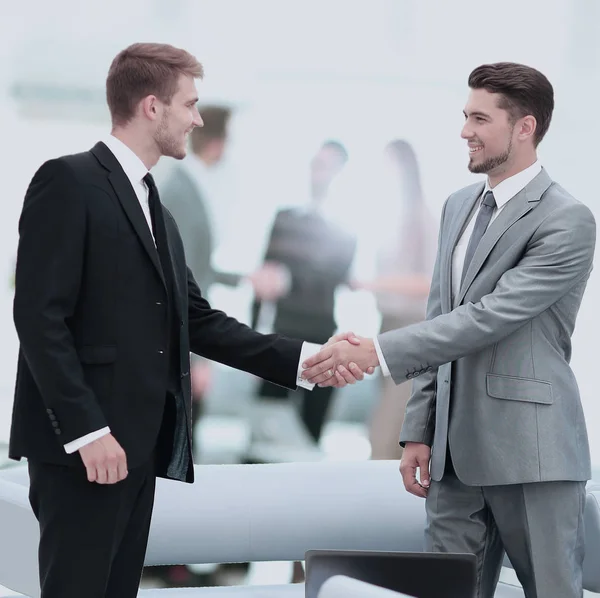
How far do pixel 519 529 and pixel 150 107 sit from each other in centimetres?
116

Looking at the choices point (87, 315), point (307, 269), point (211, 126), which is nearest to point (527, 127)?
point (87, 315)

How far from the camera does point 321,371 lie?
8.18 ft

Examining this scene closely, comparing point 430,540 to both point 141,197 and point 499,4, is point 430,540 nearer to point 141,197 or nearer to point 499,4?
point 141,197

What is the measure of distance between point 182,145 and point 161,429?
59 centimetres

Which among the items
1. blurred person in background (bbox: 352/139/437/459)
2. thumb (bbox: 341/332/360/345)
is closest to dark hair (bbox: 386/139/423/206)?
blurred person in background (bbox: 352/139/437/459)

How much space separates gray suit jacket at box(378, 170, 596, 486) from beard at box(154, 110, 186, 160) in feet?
2.18

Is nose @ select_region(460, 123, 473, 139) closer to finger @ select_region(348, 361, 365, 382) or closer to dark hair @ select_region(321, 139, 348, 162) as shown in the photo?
finger @ select_region(348, 361, 365, 382)

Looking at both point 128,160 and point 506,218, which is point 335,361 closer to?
point 506,218

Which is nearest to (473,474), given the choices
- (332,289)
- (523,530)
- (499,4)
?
(523,530)

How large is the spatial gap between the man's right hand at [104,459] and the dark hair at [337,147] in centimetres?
238

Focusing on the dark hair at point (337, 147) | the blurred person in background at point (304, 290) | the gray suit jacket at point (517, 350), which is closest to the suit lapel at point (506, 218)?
the gray suit jacket at point (517, 350)

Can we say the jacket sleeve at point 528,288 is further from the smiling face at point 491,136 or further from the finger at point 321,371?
the finger at point 321,371

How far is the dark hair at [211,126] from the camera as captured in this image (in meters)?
3.83

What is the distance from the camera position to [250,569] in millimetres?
3969
